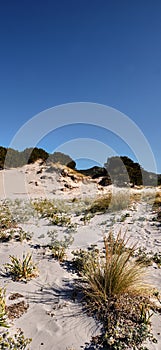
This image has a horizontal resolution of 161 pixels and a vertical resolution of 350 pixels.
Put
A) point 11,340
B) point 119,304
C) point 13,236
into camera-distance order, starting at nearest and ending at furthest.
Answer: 1. point 11,340
2. point 119,304
3. point 13,236

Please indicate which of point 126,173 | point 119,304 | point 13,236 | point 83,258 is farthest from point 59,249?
point 126,173

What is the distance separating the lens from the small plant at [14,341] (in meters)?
2.88

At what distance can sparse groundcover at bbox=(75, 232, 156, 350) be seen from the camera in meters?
3.09

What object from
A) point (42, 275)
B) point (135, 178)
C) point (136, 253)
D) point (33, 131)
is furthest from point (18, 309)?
point (135, 178)

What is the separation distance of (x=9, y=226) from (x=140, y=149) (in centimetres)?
705

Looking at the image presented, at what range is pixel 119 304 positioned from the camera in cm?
368

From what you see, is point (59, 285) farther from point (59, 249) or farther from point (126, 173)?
point (126, 173)

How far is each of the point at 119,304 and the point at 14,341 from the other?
61.5 inches

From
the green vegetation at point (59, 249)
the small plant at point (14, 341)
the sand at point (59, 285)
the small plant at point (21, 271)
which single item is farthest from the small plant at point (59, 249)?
the small plant at point (14, 341)

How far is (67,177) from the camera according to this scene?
20.9 m

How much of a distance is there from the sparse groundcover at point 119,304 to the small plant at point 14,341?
0.89m

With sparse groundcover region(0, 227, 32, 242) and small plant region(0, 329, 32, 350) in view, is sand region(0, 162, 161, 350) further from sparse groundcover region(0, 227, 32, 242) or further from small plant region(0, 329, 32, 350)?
sparse groundcover region(0, 227, 32, 242)

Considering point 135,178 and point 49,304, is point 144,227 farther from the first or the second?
point 135,178

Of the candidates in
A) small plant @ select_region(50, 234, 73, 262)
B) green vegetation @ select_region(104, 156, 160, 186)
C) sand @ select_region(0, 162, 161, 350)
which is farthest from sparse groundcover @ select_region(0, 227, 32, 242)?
green vegetation @ select_region(104, 156, 160, 186)
